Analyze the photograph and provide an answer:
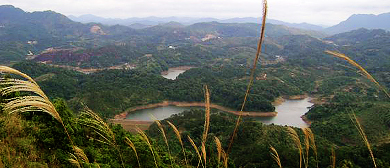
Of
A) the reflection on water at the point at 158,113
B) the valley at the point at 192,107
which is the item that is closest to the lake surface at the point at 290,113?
the valley at the point at 192,107

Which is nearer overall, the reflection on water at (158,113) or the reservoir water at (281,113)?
the reservoir water at (281,113)

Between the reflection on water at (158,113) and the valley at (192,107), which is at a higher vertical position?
the valley at (192,107)

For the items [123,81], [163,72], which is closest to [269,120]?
[123,81]

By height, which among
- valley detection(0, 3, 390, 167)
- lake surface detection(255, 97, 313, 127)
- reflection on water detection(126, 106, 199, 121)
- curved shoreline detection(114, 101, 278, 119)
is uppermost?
valley detection(0, 3, 390, 167)

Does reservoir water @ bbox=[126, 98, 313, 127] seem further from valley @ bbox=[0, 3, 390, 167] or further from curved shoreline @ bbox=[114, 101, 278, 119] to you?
curved shoreline @ bbox=[114, 101, 278, 119]

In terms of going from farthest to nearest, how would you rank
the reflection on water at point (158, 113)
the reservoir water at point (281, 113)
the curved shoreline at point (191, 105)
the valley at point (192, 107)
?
1. the curved shoreline at point (191, 105)
2. the reflection on water at point (158, 113)
3. the reservoir water at point (281, 113)
4. the valley at point (192, 107)

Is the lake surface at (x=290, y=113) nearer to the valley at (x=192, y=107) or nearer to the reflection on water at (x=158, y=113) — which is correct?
the valley at (x=192, y=107)

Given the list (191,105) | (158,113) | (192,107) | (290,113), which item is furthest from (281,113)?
(158,113)

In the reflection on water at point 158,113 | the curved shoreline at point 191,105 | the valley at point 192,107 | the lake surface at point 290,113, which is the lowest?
the reflection on water at point 158,113

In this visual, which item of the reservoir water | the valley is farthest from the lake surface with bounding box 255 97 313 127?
the valley
